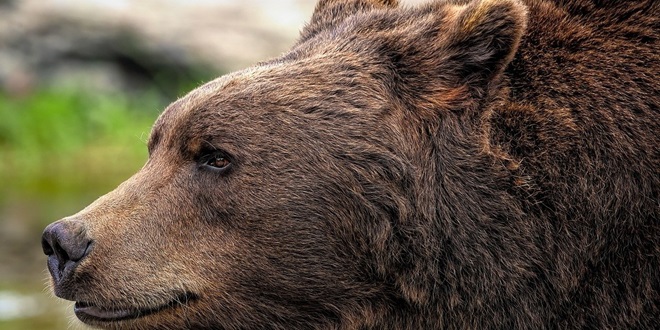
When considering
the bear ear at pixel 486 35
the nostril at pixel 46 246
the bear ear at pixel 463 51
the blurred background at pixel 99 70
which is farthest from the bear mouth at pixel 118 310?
the blurred background at pixel 99 70

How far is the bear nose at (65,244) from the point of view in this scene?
16.1 ft

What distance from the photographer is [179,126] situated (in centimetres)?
518

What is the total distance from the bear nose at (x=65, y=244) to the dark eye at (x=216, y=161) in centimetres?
60

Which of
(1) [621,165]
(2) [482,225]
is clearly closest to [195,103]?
(2) [482,225]

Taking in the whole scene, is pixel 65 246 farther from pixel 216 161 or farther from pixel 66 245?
pixel 216 161

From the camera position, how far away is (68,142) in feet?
49.4

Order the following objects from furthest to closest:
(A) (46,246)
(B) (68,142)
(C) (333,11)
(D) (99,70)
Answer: (D) (99,70) < (B) (68,142) < (C) (333,11) < (A) (46,246)

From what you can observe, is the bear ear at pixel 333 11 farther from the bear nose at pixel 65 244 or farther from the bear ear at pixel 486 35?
the bear nose at pixel 65 244

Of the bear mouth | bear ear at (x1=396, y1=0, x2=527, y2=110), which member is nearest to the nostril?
the bear mouth

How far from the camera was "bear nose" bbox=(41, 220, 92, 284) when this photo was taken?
4922mm

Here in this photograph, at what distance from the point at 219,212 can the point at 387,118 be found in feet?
2.75

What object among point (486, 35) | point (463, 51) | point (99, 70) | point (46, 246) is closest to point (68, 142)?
point (99, 70)

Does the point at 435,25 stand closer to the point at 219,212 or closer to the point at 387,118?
the point at 387,118

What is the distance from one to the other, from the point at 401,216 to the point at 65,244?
1.43 metres
